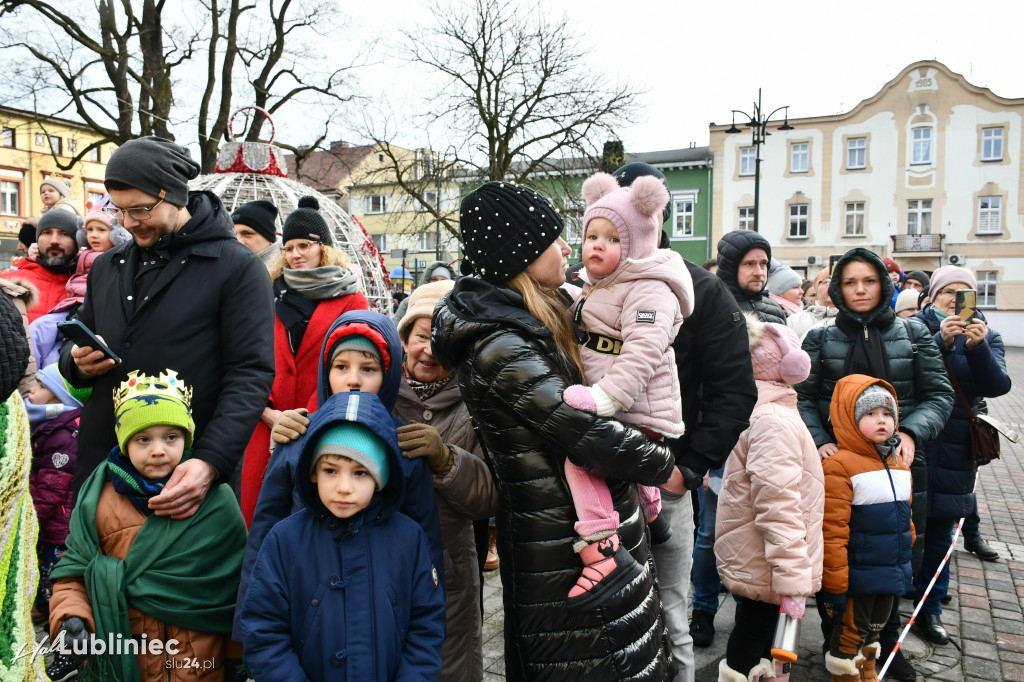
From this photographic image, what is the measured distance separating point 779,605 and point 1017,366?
2529 centimetres

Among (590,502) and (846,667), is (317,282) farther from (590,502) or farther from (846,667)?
(846,667)

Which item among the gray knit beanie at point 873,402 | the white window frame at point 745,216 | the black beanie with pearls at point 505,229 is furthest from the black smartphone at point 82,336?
the white window frame at point 745,216

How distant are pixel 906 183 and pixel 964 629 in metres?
37.8

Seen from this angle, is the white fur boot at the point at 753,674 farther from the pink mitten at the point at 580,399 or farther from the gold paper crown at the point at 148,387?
the gold paper crown at the point at 148,387

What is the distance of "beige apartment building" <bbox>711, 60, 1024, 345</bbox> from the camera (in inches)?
1345

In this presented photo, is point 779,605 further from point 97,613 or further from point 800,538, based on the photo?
point 97,613

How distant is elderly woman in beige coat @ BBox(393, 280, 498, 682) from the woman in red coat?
2.26 ft

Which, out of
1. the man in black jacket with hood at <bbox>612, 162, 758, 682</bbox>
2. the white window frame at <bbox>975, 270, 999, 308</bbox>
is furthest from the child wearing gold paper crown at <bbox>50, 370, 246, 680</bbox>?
the white window frame at <bbox>975, 270, 999, 308</bbox>

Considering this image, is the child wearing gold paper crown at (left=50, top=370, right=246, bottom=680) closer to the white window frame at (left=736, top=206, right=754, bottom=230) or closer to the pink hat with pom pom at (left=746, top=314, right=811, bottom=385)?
the pink hat with pom pom at (left=746, top=314, right=811, bottom=385)

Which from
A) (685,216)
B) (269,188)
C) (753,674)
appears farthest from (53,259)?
(685,216)

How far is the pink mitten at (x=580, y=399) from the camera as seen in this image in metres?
1.82

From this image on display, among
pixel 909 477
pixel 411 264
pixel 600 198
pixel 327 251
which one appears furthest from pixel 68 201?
pixel 411 264

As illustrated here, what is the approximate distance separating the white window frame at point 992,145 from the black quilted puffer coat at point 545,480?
4177 centimetres

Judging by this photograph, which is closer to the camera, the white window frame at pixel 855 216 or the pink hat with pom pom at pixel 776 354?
the pink hat with pom pom at pixel 776 354
